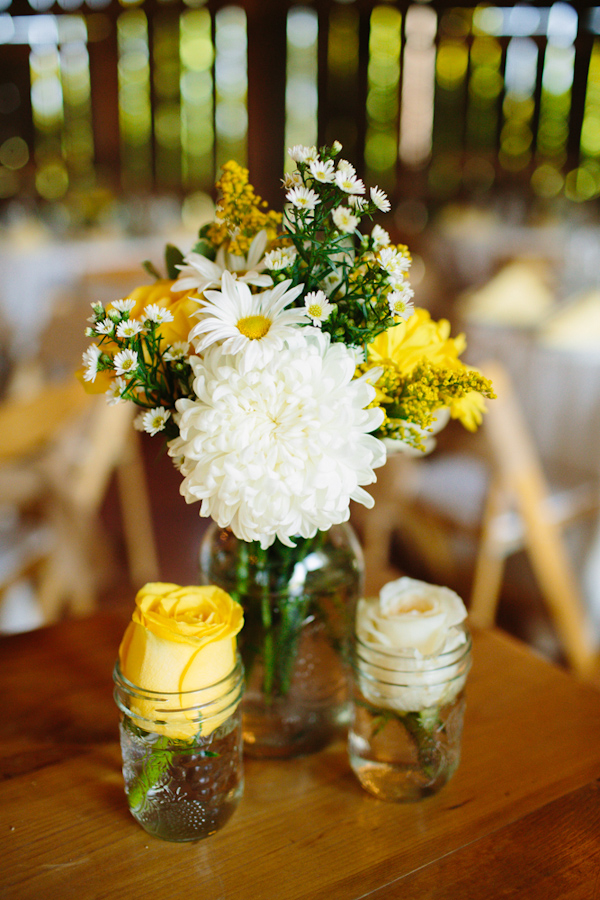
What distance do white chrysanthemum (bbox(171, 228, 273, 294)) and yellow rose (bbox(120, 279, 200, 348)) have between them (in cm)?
1

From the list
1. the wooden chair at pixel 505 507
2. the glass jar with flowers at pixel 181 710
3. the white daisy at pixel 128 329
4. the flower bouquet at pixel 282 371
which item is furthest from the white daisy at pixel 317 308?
the wooden chair at pixel 505 507

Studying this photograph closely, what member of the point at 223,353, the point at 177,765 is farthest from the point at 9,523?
the point at 223,353

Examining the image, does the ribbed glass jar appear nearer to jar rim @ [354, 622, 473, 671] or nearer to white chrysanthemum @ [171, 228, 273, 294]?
jar rim @ [354, 622, 473, 671]

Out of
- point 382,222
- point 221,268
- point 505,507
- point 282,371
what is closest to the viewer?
point 282,371

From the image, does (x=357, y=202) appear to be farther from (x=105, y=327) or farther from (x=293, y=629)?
(x=293, y=629)

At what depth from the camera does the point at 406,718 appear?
614 mm

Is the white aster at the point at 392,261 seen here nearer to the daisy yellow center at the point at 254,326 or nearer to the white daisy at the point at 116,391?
the daisy yellow center at the point at 254,326

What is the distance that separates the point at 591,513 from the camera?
1854mm

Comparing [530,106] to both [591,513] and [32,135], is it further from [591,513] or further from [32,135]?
[591,513]

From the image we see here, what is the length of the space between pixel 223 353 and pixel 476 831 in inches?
17.2

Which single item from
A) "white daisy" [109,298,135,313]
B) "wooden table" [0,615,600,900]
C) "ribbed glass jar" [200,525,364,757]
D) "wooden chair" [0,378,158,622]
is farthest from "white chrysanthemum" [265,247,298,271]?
"wooden chair" [0,378,158,622]

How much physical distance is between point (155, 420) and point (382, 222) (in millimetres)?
5165

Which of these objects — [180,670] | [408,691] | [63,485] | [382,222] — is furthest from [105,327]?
[382,222]

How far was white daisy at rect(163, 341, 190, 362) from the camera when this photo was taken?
0.53 metres
